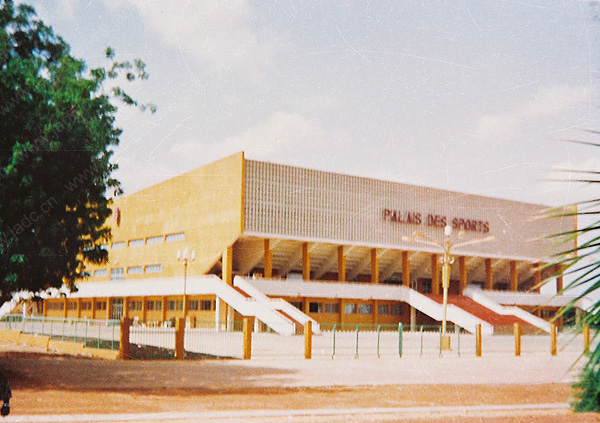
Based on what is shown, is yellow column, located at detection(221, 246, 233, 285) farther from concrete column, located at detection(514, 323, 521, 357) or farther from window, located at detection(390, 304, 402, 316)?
concrete column, located at detection(514, 323, 521, 357)

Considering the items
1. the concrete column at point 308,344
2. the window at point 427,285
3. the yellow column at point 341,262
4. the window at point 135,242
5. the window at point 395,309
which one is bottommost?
the window at point 395,309

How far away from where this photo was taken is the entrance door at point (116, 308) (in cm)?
6419

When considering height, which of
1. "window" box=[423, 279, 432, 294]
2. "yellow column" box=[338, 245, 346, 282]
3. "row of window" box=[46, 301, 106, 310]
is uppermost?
"yellow column" box=[338, 245, 346, 282]

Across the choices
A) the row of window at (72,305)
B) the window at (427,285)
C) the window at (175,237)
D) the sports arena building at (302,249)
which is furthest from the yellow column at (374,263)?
the row of window at (72,305)

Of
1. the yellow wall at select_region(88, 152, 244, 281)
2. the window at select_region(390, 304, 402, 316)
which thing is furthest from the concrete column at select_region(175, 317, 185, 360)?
the window at select_region(390, 304, 402, 316)

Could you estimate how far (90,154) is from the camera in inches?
597

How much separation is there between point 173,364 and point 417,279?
50.5 meters

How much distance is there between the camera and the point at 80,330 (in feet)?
81.5

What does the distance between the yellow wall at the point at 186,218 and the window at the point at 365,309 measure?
44.1 feet

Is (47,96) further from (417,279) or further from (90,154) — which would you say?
(417,279)

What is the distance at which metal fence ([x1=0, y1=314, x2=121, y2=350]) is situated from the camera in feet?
74.9

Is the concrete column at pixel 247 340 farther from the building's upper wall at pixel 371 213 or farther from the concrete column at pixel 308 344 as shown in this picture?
the building's upper wall at pixel 371 213

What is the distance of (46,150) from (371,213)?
148 ft

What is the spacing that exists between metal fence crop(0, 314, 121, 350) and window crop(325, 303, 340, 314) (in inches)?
1086
